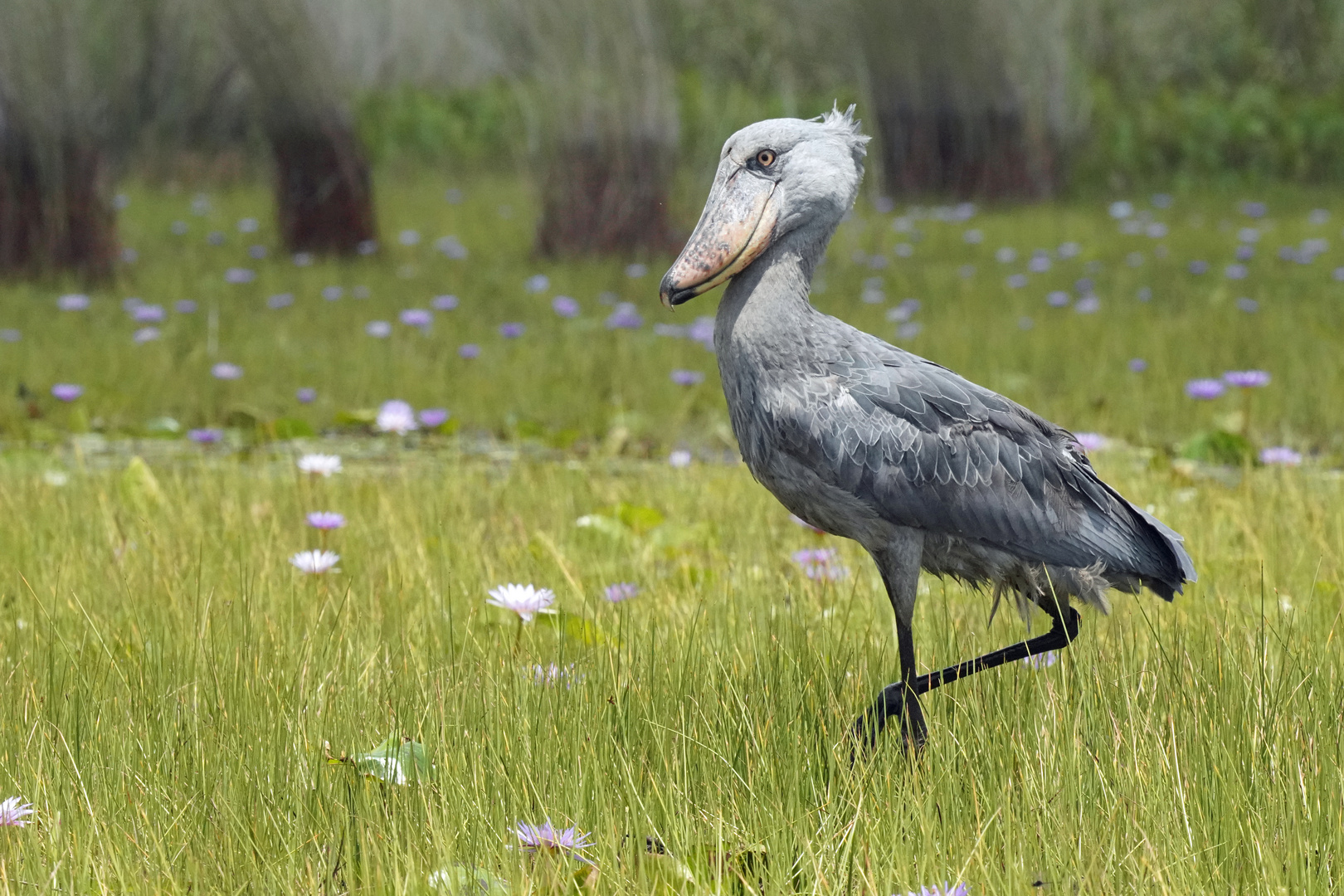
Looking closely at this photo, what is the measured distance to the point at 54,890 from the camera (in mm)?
2072

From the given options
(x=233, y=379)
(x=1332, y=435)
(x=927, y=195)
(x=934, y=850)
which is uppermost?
(x=934, y=850)

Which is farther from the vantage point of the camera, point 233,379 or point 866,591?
point 233,379

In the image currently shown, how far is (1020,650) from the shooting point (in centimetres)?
271

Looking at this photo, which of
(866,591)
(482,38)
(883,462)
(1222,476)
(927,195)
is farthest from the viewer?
(927,195)

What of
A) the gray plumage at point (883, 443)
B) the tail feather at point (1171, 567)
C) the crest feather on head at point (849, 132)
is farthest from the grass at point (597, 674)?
the crest feather on head at point (849, 132)

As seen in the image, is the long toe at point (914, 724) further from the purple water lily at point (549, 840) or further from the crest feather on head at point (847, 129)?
the crest feather on head at point (847, 129)

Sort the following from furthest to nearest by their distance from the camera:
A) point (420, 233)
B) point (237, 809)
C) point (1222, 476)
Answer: point (420, 233), point (1222, 476), point (237, 809)

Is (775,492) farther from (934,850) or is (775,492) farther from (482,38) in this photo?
(482,38)

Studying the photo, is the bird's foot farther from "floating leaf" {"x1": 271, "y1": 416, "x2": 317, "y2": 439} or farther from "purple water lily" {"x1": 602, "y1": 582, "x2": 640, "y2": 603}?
"floating leaf" {"x1": 271, "y1": 416, "x2": 317, "y2": 439}

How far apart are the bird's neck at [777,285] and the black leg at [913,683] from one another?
576 mm

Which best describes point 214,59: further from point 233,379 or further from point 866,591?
point 866,591

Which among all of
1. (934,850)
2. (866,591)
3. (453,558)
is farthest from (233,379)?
(934,850)

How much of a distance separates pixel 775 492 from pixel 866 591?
1.09 metres

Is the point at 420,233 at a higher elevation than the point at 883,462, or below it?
below
